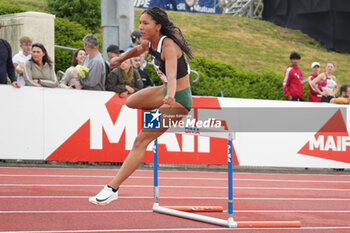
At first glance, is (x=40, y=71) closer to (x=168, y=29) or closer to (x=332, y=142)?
(x=168, y=29)

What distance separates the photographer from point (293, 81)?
42.6 feet

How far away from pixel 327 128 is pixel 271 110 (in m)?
1.32

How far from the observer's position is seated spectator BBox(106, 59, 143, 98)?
1086 cm

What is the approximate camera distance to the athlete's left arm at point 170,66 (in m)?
5.26

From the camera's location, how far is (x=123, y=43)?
12555 mm

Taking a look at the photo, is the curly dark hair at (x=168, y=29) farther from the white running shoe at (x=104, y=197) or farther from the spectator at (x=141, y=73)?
the spectator at (x=141, y=73)

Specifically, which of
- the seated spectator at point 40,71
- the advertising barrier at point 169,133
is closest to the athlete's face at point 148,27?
the advertising barrier at point 169,133

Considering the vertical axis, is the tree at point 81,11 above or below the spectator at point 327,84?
above

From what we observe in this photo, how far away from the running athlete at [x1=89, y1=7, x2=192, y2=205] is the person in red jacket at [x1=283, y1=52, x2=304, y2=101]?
24.2 feet

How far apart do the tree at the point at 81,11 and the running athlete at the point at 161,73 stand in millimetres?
20643

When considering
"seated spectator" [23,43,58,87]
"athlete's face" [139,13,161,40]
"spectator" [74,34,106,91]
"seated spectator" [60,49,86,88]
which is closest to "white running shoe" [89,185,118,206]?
"athlete's face" [139,13,161,40]

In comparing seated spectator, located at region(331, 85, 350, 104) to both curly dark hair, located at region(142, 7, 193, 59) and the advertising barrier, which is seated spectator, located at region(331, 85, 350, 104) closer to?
the advertising barrier

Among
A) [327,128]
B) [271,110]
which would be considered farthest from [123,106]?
[327,128]

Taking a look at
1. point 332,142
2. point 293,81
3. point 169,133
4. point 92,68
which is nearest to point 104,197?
point 92,68
